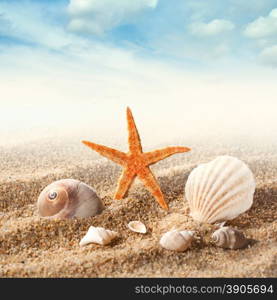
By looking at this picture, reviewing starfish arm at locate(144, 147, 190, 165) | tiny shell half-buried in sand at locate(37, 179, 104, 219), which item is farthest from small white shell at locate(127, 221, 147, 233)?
starfish arm at locate(144, 147, 190, 165)

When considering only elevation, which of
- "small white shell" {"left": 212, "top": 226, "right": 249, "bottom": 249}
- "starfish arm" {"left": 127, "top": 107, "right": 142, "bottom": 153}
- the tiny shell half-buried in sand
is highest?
"starfish arm" {"left": 127, "top": 107, "right": 142, "bottom": 153}

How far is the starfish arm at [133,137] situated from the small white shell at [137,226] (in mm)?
254

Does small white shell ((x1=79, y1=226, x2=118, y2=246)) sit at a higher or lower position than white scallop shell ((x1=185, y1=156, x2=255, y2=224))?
lower

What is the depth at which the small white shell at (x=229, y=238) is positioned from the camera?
1310mm

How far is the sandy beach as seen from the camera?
1238mm

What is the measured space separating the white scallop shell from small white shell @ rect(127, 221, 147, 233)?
0.55 ft

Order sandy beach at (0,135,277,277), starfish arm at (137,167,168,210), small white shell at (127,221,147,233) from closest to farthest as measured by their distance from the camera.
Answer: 1. sandy beach at (0,135,277,277)
2. small white shell at (127,221,147,233)
3. starfish arm at (137,167,168,210)

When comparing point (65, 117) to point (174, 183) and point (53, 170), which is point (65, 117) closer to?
point (53, 170)

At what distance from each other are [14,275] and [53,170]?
63cm

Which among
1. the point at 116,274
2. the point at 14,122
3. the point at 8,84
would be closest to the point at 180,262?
the point at 116,274

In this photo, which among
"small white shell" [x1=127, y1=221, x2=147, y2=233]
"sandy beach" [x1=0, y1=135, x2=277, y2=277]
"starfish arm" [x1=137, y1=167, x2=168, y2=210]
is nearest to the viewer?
"sandy beach" [x1=0, y1=135, x2=277, y2=277]

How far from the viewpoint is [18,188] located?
1.65 metres

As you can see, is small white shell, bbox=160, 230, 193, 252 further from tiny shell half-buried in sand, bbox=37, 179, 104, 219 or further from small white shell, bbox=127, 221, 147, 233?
tiny shell half-buried in sand, bbox=37, 179, 104, 219

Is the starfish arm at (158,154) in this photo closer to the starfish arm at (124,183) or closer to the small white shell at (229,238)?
the starfish arm at (124,183)
